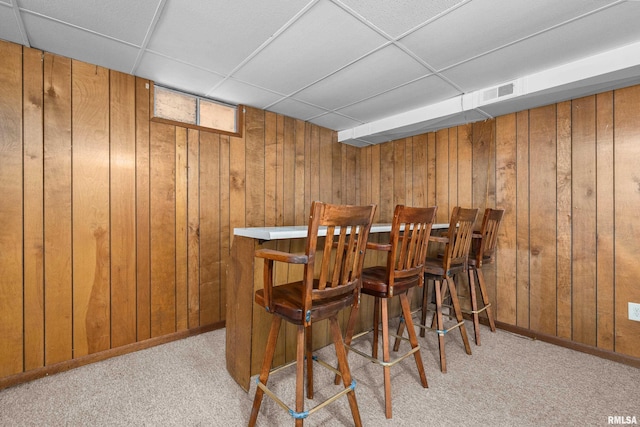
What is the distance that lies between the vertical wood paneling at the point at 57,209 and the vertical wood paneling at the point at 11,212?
13cm

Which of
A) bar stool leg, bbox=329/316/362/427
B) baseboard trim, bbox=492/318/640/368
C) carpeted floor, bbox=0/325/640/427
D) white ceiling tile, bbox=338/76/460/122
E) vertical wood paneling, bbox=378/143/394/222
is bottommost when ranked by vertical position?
carpeted floor, bbox=0/325/640/427

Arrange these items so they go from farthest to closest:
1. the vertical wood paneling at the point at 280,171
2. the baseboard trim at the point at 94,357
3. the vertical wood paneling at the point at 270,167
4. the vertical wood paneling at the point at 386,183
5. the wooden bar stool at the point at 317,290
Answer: the vertical wood paneling at the point at 386,183 < the vertical wood paneling at the point at 280,171 < the vertical wood paneling at the point at 270,167 < the baseboard trim at the point at 94,357 < the wooden bar stool at the point at 317,290

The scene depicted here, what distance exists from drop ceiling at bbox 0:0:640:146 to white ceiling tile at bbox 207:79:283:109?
0.02m

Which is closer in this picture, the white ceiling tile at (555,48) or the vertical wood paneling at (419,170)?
the white ceiling tile at (555,48)

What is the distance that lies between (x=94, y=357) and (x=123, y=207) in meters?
1.19

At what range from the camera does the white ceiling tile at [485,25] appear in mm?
1646

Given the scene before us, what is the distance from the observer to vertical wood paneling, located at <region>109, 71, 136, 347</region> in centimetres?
239

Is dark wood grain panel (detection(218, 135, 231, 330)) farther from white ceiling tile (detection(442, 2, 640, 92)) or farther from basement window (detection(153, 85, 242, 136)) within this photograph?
white ceiling tile (detection(442, 2, 640, 92))

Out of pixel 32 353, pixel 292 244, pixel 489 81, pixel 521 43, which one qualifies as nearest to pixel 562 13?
pixel 521 43

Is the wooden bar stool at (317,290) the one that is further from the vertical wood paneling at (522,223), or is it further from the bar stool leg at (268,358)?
the vertical wood paneling at (522,223)

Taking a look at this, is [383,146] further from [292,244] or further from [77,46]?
[77,46]

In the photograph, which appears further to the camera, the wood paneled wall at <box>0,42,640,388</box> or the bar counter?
the wood paneled wall at <box>0,42,640,388</box>

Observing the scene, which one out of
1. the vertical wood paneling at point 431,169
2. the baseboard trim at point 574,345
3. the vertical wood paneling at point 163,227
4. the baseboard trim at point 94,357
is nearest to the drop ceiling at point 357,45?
the vertical wood paneling at point 163,227

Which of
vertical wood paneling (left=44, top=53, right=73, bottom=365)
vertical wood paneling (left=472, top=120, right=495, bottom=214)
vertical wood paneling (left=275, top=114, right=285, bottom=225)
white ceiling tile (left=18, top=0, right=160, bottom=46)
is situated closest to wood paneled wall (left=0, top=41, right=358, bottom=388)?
vertical wood paneling (left=44, top=53, right=73, bottom=365)
